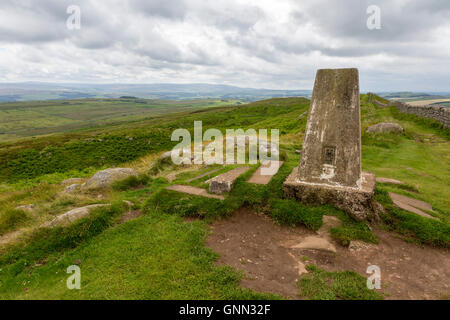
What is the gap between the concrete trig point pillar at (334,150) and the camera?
7730 mm

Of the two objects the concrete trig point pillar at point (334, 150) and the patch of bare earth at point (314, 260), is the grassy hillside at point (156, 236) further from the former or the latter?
the concrete trig point pillar at point (334, 150)

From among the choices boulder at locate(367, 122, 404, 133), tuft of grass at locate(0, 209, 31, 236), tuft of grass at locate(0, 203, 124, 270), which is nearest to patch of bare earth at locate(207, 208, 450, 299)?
tuft of grass at locate(0, 203, 124, 270)

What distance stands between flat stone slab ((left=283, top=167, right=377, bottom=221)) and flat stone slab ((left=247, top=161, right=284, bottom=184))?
1487 mm

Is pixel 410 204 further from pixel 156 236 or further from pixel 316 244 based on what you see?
pixel 156 236

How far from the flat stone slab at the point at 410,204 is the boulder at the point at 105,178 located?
39.2 ft

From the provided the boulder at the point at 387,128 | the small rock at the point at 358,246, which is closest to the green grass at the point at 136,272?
the small rock at the point at 358,246

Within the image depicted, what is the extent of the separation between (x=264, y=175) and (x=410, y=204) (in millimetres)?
5326

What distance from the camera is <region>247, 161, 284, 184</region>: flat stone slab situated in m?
9.89

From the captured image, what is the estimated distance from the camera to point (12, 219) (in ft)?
26.7

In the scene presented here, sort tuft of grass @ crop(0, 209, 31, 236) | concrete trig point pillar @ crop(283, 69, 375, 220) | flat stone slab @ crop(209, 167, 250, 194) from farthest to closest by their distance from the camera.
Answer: flat stone slab @ crop(209, 167, 250, 194)
tuft of grass @ crop(0, 209, 31, 236)
concrete trig point pillar @ crop(283, 69, 375, 220)

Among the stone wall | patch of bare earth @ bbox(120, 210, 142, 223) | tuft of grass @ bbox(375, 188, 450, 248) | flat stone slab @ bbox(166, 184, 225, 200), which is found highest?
the stone wall

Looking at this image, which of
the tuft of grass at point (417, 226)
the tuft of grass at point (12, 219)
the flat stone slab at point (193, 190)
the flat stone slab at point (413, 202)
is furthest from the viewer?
the flat stone slab at point (193, 190)

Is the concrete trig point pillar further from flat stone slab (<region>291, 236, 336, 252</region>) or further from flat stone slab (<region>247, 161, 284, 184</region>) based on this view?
flat stone slab (<region>247, 161, 284, 184</region>)
